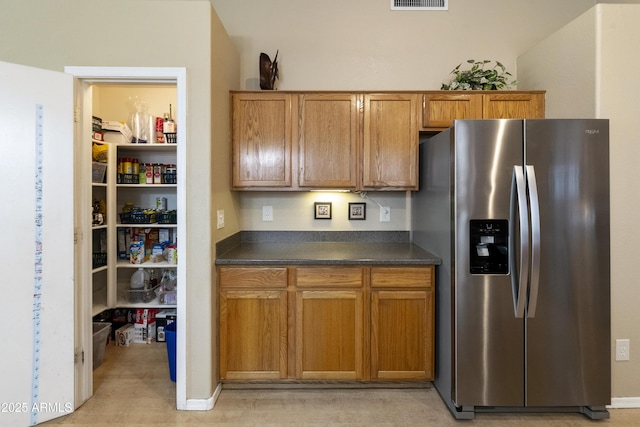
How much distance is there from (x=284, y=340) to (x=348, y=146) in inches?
57.9

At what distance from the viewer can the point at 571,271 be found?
1916 mm

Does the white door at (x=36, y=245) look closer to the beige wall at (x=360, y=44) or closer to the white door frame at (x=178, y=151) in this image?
the white door frame at (x=178, y=151)

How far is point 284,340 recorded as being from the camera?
2.20 m

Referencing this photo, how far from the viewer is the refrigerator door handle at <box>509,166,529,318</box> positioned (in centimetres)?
185

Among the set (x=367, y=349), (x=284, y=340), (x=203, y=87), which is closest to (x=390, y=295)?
(x=367, y=349)

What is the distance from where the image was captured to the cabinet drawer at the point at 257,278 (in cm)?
219

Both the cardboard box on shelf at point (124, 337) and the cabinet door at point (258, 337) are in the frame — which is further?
the cardboard box on shelf at point (124, 337)

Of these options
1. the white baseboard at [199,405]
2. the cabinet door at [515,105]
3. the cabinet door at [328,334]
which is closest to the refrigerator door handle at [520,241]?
the cabinet door at [515,105]

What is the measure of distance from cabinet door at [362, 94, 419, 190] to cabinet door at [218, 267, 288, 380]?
110 cm

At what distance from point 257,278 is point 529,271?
165cm

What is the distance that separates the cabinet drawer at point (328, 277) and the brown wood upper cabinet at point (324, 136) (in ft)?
2.38

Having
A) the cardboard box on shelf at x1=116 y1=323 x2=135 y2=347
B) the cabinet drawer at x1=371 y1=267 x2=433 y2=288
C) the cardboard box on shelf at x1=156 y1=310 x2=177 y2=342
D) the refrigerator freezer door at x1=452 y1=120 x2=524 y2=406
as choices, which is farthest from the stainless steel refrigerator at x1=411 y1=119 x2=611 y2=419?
the cardboard box on shelf at x1=116 y1=323 x2=135 y2=347

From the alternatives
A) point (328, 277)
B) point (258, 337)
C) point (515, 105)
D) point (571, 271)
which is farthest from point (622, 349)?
point (258, 337)

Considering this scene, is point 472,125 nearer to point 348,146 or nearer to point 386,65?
point 348,146
